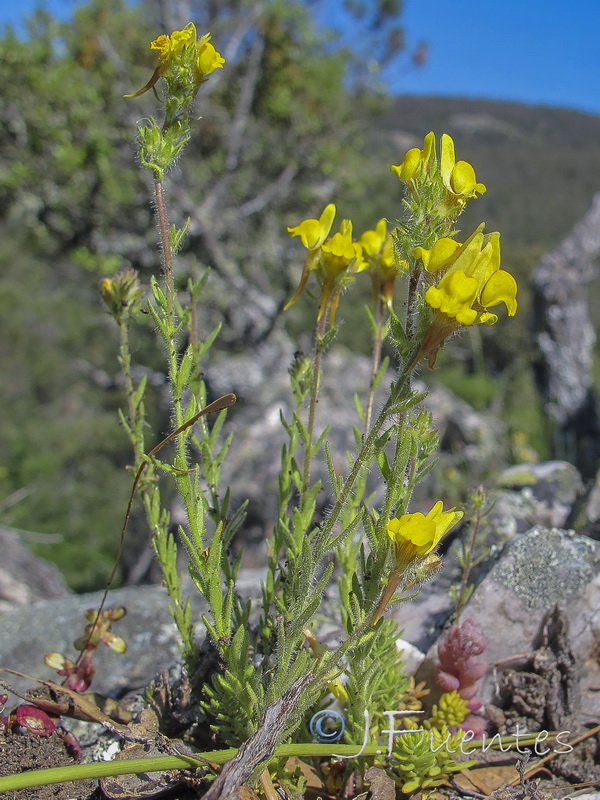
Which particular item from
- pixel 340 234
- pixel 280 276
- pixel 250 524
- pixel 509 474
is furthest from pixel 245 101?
pixel 340 234

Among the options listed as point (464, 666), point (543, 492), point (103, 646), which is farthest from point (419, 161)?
point (543, 492)

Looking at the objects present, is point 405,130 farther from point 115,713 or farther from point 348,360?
point 115,713

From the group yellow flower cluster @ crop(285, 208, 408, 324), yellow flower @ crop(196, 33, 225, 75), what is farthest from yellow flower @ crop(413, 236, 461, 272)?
yellow flower @ crop(196, 33, 225, 75)

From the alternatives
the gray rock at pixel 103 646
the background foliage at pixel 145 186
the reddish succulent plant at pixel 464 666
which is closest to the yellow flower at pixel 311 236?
the reddish succulent plant at pixel 464 666

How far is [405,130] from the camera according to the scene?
5681cm

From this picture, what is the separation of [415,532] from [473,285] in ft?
1.20

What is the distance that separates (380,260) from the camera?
1360 millimetres

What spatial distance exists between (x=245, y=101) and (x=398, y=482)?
7340 millimetres

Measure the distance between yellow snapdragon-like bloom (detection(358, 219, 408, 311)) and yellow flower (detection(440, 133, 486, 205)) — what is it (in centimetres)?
31

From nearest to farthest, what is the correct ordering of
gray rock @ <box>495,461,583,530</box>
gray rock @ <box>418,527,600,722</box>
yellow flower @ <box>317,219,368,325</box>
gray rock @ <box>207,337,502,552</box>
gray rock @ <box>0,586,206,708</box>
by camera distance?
yellow flower @ <box>317,219,368,325</box>
gray rock @ <box>418,527,600,722</box>
gray rock @ <box>0,586,206,708</box>
gray rock @ <box>495,461,583,530</box>
gray rock @ <box>207,337,502,552</box>

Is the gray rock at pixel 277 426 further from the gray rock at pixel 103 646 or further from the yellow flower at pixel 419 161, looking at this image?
the yellow flower at pixel 419 161

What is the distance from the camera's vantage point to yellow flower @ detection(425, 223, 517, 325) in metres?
0.83

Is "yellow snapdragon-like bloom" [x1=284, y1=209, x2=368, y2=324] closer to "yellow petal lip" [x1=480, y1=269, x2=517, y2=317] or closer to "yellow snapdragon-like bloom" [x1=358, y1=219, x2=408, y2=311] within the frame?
"yellow snapdragon-like bloom" [x1=358, y1=219, x2=408, y2=311]

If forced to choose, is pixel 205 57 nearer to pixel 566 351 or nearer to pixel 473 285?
pixel 473 285
